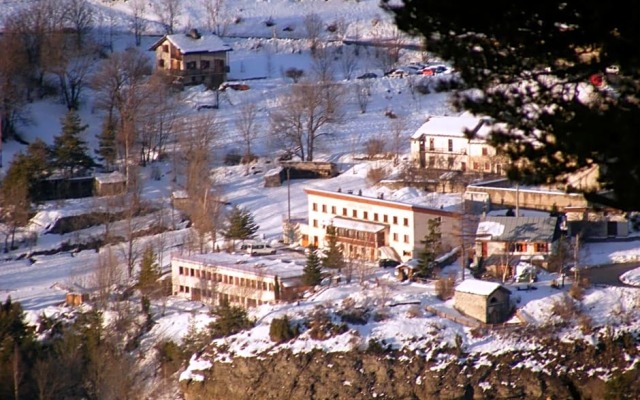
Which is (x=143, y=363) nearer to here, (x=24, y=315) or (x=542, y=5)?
(x=24, y=315)

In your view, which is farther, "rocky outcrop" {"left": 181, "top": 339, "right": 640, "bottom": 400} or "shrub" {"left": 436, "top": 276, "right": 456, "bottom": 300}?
"shrub" {"left": 436, "top": 276, "right": 456, "bottom": 300}

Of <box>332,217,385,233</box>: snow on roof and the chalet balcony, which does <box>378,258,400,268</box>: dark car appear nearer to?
<box>332,217,385,233</box>: snow on roof

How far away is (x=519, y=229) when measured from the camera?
16.2m

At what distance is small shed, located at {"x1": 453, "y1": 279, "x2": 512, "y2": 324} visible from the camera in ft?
47.5

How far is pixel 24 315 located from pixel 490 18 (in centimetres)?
1116

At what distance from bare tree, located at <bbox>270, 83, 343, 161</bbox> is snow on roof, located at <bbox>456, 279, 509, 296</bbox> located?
629cm

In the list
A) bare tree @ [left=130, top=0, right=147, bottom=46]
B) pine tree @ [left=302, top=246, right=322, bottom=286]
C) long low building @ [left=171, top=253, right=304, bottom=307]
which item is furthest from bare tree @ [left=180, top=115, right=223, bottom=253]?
bare tree @ [left=130, top=0, right=147, bottom=46]

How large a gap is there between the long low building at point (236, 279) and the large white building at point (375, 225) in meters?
1.03

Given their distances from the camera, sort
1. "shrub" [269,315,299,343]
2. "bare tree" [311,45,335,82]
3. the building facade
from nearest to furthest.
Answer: "shrub" [269,315,299,343]
"bare tree" [311,45,335,82]
the building facade

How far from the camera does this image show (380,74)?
25.1m

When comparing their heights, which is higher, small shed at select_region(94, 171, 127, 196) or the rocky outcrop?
small shed at select_region(94, 171, 127, 196)

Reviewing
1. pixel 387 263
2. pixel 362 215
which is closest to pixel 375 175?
pixel 362 215

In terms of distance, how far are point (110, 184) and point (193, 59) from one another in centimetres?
546

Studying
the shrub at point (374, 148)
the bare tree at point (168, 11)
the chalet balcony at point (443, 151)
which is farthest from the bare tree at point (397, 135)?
the bare tree at point (168, 11)
